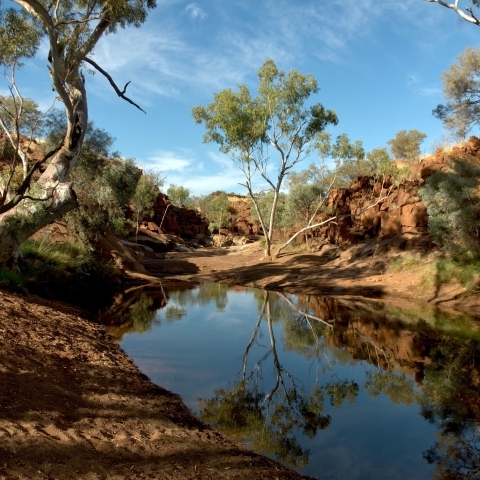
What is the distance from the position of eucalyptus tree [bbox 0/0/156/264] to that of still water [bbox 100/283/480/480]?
297cm

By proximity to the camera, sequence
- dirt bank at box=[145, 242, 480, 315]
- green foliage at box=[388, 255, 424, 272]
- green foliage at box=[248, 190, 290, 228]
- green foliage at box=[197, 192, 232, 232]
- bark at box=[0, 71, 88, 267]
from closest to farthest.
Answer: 1. bark at box=[0, 71, 88, 267]
2. dirt bank at box=[145, 242, 480, 315]
3. green foliage at box=[388, 255, 424, 272]
4. green foliage at box=[248, 190, 290, 228]
5. green foliage at box=[197, 192, 232, 232]

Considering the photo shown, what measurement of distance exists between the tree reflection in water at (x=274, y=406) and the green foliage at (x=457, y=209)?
9.01 meters

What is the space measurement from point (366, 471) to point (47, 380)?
10.5 feet

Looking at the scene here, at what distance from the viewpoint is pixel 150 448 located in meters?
3.16

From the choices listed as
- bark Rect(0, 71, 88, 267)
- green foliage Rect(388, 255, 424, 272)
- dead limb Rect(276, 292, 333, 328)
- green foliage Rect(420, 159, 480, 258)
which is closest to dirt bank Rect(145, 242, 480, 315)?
green foliage Rect(388, 255, 424, 272)

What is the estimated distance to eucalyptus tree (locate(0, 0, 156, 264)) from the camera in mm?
8758

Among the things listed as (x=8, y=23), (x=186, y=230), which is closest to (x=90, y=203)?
(x=8, y=23)

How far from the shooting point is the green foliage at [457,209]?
544 inches

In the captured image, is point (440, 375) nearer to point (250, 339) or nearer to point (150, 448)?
point (250, 339)

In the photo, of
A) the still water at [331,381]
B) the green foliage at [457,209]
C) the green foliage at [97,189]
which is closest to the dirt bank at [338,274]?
the green foliage at [457,209]

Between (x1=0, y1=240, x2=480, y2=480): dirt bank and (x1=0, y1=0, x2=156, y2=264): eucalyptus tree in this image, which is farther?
(x1=0, y1=0, x2=156, y2=264): eucalyptus tree

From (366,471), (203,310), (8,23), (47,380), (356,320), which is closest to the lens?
(366,471)

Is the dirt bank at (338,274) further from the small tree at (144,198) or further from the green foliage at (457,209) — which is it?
the small tree at (144,198)

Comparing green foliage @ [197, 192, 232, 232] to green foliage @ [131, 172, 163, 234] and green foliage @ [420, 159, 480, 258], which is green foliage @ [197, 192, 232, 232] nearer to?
green foliage @ [131, 172, 163, 234]
